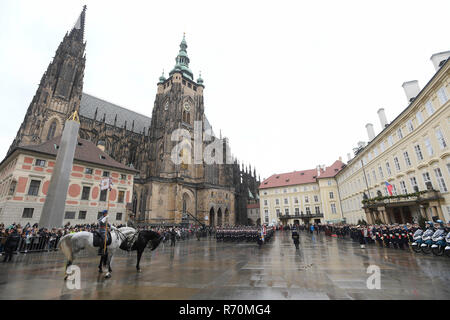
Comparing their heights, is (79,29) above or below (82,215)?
above

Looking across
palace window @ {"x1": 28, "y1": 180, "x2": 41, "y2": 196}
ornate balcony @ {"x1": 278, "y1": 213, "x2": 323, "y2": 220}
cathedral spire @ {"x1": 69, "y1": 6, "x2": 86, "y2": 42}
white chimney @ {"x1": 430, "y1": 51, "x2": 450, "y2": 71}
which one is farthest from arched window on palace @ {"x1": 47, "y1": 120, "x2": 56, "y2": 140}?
white chimney @ {"x1": 430, "y1": 51, "x2": 450, "y2": 71}

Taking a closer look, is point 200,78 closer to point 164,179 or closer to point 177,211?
point 164,179

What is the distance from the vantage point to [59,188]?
13477 millimetres

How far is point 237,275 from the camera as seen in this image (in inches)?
252

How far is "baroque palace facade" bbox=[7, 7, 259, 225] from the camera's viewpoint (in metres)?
33.4

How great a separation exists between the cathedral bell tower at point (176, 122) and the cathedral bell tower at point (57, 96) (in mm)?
15062

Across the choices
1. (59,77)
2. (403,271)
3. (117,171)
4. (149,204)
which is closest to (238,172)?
(149,204)

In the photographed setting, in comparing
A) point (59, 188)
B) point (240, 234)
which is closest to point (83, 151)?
point (59, 188)

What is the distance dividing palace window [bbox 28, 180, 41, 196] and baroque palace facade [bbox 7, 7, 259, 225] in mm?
12508

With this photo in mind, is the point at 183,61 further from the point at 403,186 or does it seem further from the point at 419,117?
the point at 403,186

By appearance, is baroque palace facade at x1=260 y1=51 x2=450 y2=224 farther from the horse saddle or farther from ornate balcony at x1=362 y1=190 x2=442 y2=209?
the horse saddle

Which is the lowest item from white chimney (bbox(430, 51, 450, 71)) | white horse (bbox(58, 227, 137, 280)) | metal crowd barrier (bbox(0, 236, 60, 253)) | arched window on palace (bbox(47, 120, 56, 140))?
metal crowd barrier (bbox(0, 236, 60, 253))

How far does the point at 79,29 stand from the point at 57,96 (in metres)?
22.3

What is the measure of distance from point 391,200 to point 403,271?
17526 mm
